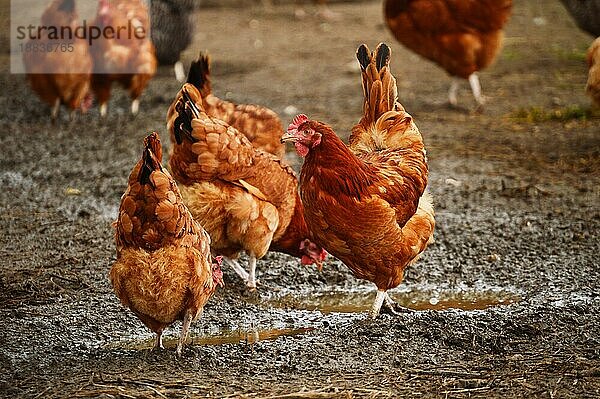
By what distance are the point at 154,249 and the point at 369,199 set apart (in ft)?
3.95

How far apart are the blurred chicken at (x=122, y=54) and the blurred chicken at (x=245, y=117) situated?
3.53 metres

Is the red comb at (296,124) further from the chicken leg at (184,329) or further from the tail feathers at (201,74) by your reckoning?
the tail feathers at (201,74)

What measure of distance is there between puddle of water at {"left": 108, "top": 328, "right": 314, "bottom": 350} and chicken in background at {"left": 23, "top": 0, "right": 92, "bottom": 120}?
4898mm

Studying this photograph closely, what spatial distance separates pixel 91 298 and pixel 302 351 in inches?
61.2

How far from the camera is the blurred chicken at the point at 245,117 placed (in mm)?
6332

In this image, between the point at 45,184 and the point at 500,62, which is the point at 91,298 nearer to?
the point at 45,184

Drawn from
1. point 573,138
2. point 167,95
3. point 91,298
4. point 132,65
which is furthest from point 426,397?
point 167,95

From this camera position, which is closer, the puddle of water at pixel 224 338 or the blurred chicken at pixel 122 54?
the puddle of water at pixel 224 338

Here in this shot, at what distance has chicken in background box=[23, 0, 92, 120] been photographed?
930cm

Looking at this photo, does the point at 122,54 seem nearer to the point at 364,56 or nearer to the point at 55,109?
the point at 55,109


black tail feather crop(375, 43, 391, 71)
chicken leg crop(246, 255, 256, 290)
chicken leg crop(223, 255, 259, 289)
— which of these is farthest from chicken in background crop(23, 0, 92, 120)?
black tail feather crop(375, 43, 391, 71)

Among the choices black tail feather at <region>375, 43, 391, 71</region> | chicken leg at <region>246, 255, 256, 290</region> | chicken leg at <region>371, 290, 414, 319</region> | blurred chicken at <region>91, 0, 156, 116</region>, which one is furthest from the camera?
blurred chicken at <region>91, 0, 156, 116</region>

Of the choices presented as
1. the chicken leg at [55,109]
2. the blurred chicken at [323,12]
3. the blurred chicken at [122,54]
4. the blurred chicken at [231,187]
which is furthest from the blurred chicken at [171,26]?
the blurred chicken at [231,187]

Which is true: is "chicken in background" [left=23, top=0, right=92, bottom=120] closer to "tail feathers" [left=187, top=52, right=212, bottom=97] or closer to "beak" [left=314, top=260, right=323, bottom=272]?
"tail feathers" [left=187, top=52, right=212, bottom=97]
